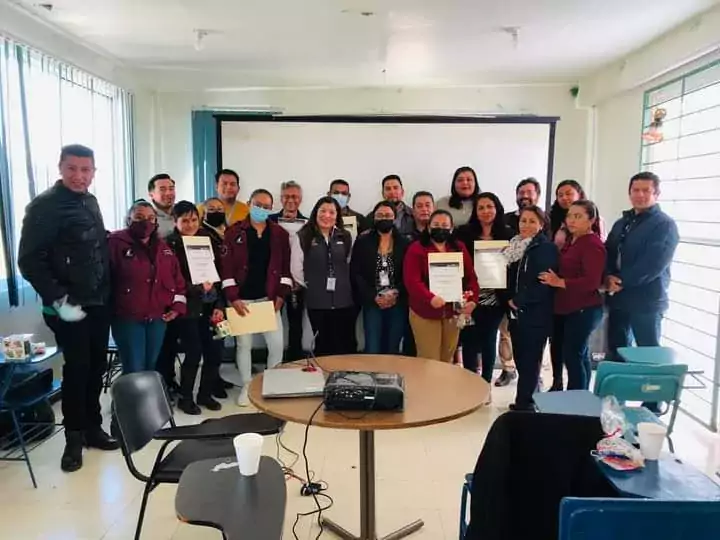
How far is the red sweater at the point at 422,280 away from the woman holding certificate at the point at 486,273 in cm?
15

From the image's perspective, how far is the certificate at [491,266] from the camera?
3.84 m

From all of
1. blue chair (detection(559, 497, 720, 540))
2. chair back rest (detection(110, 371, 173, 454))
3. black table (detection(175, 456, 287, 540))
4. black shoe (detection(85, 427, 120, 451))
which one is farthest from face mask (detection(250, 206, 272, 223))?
blue chair (detection(559, 497, 720, 540))

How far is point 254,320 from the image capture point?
3682 mm

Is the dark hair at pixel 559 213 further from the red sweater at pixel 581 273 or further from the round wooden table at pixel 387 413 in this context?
the round wooden table at pixel 387 413

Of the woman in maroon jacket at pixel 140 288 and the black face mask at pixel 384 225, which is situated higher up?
the black face mask at pixel 384 225

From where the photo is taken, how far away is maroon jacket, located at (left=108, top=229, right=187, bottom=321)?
329 centimetres

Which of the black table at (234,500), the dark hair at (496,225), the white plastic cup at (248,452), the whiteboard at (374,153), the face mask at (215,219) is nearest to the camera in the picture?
the black table at (234,500)

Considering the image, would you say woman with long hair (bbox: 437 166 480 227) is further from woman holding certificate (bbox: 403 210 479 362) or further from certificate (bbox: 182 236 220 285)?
certificate (bbox: 182 236 220 285)

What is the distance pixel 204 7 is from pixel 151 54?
4.75 feet

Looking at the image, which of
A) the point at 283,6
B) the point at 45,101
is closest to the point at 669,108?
the point at 283,6

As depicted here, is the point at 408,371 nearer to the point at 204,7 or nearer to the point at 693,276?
the point at 204,7

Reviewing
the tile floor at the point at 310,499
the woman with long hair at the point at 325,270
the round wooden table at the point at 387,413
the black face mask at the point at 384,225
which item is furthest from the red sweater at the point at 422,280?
the round wooden table at the point at 387,413

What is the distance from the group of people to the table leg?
1.50 metres

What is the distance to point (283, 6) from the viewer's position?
11.6 ft
